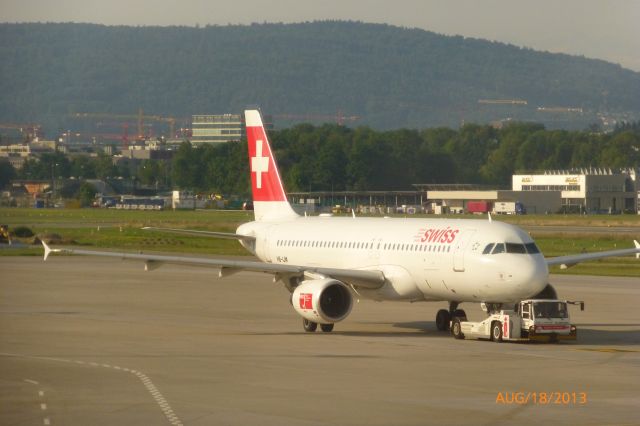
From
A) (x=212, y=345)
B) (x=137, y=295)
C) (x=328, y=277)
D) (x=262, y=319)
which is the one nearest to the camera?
(x=212, y=345)

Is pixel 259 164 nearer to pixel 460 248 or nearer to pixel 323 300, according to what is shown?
pixel 323 300

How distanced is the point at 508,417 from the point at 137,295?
34994 millimetres

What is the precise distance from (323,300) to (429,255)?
147 inches

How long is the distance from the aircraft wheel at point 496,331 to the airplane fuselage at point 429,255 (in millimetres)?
751

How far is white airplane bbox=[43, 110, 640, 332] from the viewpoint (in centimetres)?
3816

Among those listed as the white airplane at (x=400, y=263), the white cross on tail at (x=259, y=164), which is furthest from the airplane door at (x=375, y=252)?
A: the white cross on tail at (x=259, y=164)

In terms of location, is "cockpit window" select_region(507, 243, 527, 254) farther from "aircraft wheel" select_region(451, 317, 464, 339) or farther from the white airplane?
"aircraft wheel" select_region(451, 317, 464, 339)

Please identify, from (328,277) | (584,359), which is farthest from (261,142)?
(584,359)

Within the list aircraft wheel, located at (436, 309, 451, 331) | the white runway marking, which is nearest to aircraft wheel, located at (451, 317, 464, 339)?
aircraft wheel, located at (436, 309, 451, 331)

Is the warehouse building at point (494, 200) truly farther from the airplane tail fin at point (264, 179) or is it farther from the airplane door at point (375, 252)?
the airplane door at point (375, 252)

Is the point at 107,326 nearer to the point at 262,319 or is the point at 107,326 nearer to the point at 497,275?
the point at 262,319

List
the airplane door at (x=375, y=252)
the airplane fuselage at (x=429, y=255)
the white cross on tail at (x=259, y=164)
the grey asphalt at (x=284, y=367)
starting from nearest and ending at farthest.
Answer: the grey asphalt at (x=284, y=367) → the airplane fuselage at (x=429, y=255) → the airplane door at (x=375, y=252) → the white cross on tail at (x=259, y=164)

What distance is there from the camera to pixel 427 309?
51875 millimetres

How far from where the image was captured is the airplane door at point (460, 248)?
38.8 metres
